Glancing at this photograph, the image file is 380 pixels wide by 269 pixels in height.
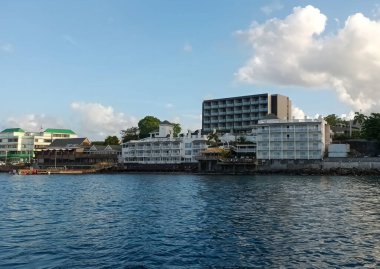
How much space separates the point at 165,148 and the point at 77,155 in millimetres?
43348

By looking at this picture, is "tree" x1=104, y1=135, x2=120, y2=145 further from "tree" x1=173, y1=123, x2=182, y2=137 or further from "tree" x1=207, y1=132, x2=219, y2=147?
"tree" x1=207, y1=132, x2=219, y2=147

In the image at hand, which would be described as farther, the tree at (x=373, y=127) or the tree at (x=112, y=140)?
the tree at (x=112, y=140)

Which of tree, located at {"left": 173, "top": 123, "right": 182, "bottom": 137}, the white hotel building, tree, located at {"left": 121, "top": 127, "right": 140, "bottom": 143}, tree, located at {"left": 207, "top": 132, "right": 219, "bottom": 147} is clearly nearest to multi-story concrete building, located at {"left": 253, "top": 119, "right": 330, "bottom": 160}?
tree, located at {"left": 207, "top": 132, "right": 219, "bottom": 147}

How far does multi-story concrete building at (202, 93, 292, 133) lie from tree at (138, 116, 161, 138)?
21.8 meters

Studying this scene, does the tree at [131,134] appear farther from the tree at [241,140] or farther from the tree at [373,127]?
the tree at [373,127]

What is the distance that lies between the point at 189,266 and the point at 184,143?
13196 centimetres

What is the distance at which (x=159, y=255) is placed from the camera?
24.4 meters

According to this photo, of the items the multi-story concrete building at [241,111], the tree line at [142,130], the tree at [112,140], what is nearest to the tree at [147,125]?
the tree line at [142,130]

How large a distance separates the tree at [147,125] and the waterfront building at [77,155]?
15457 mm

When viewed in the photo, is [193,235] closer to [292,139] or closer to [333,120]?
[292,139]

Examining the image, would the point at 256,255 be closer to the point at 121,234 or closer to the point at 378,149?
the point at 121,234

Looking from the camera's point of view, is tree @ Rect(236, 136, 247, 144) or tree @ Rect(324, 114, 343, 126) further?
tree @ Rect(324, 114, 343, 126)

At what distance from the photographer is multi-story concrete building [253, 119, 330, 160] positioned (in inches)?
4990

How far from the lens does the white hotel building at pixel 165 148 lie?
498 feet
